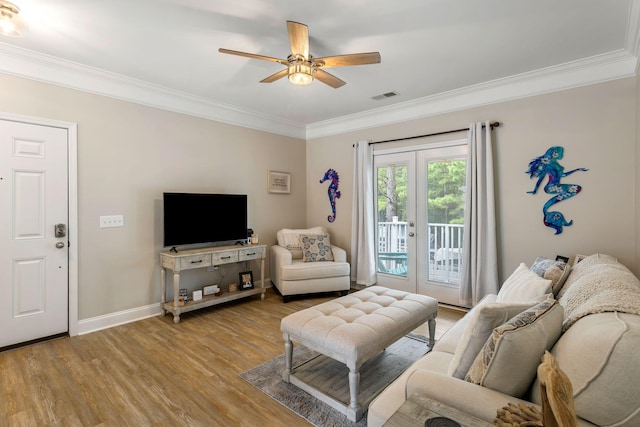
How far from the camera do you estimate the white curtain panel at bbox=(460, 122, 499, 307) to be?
3.54 meters

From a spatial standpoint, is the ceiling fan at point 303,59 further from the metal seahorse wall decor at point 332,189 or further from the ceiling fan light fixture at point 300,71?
the metal seahorse wall decor at point 332,189

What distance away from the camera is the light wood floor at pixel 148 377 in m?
1.96

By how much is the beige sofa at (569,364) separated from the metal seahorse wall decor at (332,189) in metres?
3.67

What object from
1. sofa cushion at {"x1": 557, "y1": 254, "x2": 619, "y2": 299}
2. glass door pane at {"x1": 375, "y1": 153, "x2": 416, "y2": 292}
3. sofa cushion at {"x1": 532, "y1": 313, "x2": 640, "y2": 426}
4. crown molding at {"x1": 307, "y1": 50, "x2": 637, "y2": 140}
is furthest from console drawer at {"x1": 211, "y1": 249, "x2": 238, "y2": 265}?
sofa cushion at {"x1": 532, "y1": 313, "x2": 640, "y2": 426}

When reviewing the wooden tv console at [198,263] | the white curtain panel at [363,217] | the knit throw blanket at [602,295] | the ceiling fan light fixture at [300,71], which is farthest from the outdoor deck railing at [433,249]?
the ceiling fan light fixture at [300,71]

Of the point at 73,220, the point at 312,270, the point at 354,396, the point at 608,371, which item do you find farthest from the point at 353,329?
the point at 73,220

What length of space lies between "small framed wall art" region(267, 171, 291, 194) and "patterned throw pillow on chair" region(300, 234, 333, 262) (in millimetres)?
918

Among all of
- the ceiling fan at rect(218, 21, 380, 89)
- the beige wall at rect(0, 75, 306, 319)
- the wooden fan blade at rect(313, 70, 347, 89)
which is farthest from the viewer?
the beige wall at rect(0, 75, 306, 319)

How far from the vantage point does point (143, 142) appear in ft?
11.8

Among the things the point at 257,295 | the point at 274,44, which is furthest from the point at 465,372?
the point at 257,295

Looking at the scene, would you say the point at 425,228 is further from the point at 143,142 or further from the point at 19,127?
the point at 19,127

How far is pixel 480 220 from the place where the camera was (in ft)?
11.8

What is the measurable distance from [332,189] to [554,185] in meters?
2.93

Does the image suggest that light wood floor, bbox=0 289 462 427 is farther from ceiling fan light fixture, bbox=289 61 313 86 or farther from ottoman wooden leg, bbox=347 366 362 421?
ceiling fan light fixture, bbox=289 61 313 86
